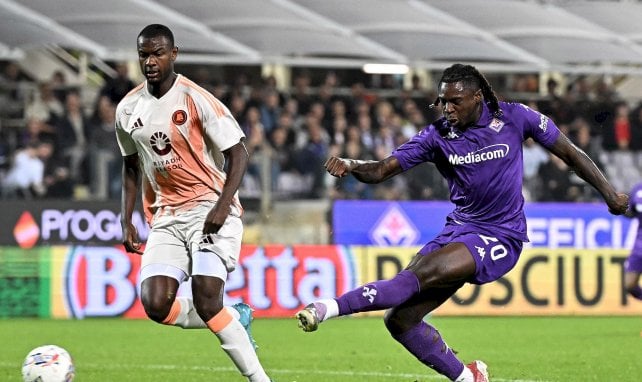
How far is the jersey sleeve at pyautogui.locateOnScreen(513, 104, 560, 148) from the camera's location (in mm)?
8500

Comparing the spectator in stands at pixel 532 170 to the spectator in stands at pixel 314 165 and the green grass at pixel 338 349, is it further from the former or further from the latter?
the spectator in stands at pixel 314 165

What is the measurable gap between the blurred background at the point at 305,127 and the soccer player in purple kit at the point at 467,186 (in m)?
9.65

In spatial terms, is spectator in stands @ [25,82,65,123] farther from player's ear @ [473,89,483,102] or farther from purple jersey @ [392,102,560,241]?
player's ear @ [473,89,483,102]

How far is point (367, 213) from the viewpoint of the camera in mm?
19078

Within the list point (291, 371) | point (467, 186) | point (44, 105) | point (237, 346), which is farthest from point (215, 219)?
point (44, 105)

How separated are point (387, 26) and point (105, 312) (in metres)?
8.05

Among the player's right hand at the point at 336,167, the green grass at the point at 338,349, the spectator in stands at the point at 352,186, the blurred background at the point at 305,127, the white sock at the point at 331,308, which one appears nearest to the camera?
the white sock at the point at 331,308

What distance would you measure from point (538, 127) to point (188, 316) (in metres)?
2.54

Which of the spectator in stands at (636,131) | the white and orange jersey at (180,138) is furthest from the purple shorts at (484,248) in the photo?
the spectator in stands at (636,131)

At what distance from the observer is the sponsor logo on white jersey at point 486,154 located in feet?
27.4

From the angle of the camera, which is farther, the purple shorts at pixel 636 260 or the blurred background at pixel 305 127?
the blurred background at pixel 305 127

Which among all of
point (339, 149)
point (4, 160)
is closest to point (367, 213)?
point (339, 149)

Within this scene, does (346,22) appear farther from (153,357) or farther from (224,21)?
(153,357)

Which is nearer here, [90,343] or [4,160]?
[90,343]
